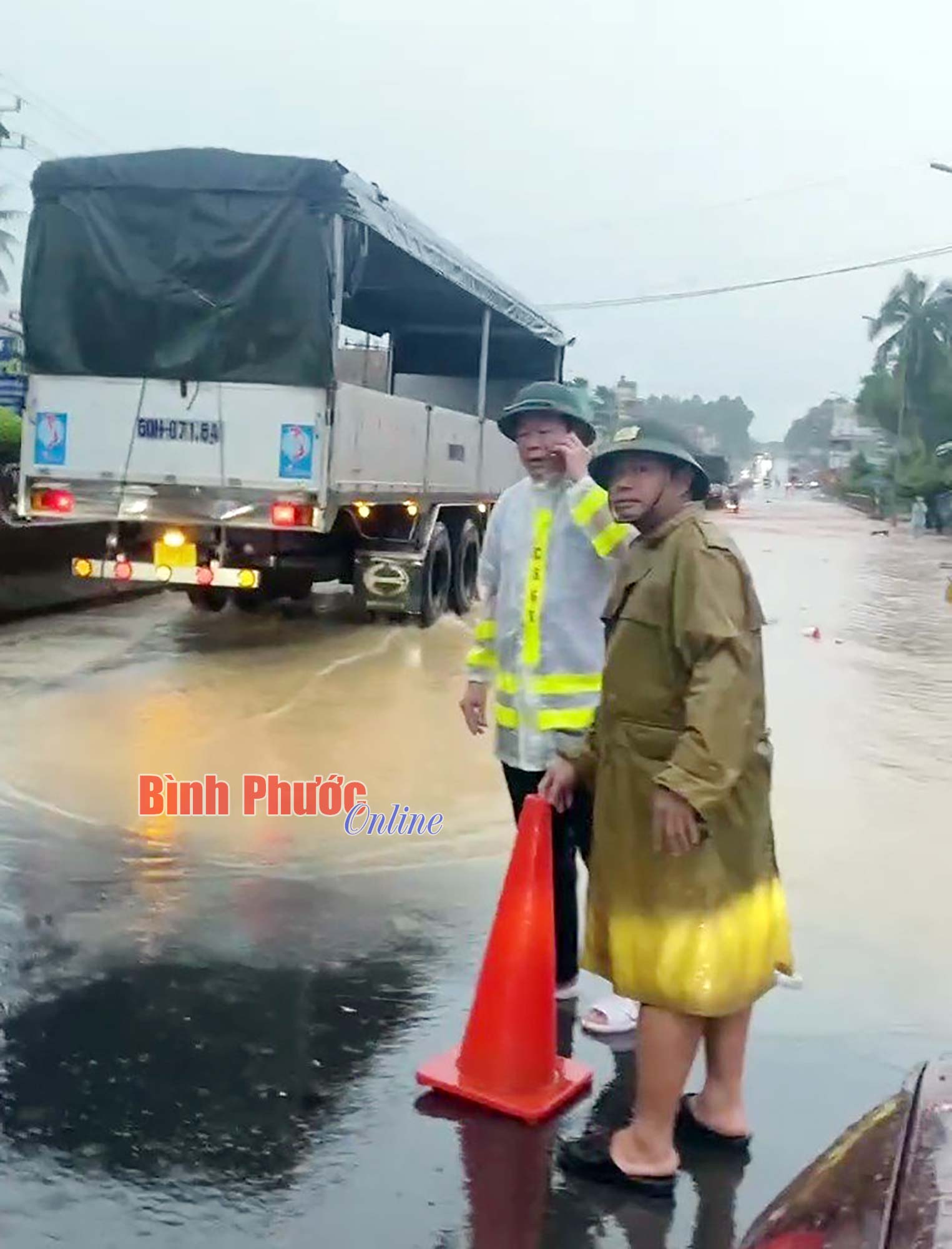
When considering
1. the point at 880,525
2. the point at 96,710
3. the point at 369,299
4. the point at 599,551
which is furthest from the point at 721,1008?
the point at 880,525

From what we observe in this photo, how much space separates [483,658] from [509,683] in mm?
219

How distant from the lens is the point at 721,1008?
3242 millimetres

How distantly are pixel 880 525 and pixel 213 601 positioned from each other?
139 ft

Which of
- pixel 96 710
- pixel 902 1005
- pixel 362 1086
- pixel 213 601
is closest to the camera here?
pixel 362 1086

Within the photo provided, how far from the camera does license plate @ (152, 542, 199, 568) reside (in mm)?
11047

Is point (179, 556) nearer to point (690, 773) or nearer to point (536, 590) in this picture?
point (536, 590)

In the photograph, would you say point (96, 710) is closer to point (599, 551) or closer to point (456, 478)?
point (599, 551)

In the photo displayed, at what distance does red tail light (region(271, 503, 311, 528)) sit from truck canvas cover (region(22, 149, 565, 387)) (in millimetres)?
859

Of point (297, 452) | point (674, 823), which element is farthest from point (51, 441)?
point (674, 823)

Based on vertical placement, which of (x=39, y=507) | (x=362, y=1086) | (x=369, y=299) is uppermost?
(x=369, y=299)

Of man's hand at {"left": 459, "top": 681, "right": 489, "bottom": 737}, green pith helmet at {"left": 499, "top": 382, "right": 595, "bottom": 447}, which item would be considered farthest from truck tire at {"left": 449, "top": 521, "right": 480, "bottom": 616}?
green pith helmet at {"left": 499, "top": 382, "right": 595, "bottom": 447}

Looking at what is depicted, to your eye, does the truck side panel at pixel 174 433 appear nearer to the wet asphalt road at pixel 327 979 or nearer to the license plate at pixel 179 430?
the license plate at pixel 179 430

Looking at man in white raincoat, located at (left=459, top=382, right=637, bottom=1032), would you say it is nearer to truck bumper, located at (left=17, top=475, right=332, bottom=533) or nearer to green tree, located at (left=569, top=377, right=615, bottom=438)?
green tree, located at (left=569, top=377, right=615, bottom=438)

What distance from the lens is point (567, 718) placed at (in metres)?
4.16
